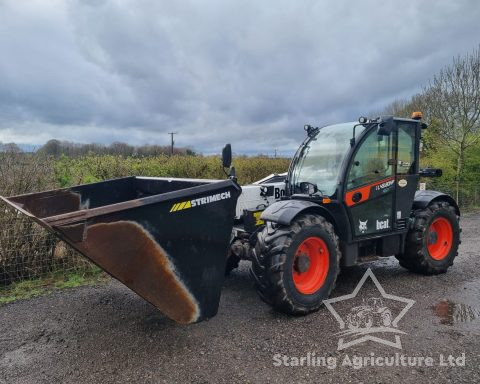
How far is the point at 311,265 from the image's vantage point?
4348 mm

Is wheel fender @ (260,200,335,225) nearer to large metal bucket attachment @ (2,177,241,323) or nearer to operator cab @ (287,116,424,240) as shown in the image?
operator cab @ (287,116,424,240)

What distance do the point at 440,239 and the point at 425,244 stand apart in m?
0.58

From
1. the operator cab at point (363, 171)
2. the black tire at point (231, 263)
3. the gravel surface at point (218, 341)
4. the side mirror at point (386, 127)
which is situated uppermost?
the side mirror at point (386, 127)

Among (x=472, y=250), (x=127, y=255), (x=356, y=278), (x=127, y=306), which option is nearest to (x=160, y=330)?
(x=127, y=306)

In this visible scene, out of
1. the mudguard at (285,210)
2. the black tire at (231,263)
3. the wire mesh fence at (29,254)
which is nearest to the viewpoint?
the mudguard at (285,210)

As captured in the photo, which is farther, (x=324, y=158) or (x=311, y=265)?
(x=324, y=158)

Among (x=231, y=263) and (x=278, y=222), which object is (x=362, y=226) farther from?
(x=231, y=263)

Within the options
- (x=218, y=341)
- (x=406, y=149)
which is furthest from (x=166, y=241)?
(x=406, y=149)

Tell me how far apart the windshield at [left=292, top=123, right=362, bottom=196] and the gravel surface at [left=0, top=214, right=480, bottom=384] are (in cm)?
138

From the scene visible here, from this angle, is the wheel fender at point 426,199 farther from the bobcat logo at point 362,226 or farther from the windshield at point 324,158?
the windshield at point 324,158

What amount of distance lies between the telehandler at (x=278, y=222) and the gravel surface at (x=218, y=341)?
364mm

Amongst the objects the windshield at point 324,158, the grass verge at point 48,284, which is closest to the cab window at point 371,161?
the windshield at point 324,158

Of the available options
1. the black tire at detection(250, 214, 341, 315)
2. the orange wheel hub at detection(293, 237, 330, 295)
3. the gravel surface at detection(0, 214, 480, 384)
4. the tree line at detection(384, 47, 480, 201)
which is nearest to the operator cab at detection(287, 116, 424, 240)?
the orange wheel hub at detection(293, 237, 330, 295)

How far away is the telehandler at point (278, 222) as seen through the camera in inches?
120
